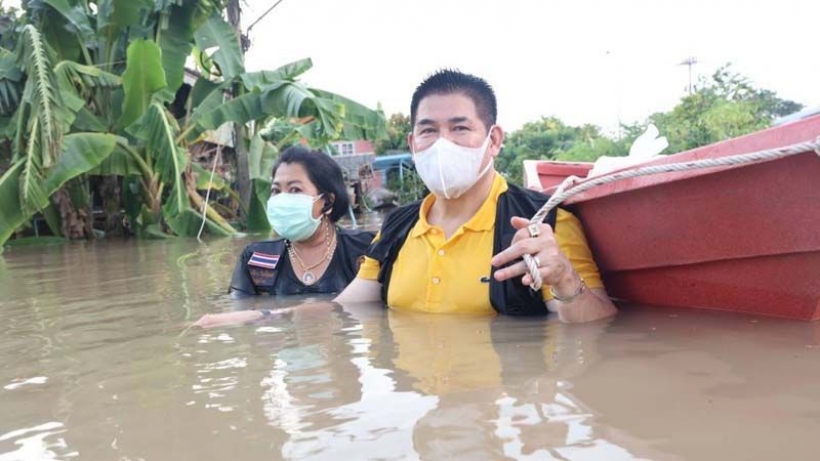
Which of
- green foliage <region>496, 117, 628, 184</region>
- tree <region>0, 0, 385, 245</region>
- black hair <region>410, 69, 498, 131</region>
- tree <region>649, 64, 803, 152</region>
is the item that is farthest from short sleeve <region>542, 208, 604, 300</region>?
green foliage <region>496, 117, 628, 184</region>

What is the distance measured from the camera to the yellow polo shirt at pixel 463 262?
2.67m

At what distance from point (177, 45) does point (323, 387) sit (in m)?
9.50

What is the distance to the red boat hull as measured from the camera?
2074 mm

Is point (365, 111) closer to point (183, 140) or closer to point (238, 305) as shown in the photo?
point (183, 140)

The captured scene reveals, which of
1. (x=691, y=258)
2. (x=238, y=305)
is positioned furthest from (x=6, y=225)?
(x=691, y=258)

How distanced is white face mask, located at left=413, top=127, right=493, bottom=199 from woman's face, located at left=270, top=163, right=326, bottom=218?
137cm

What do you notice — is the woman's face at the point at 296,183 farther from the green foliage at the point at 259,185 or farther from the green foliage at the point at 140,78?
the green foliage at the point at 259,185

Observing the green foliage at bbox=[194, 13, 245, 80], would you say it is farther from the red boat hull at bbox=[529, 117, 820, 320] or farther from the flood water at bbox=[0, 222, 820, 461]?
the red boat hull at bbox=[529, 117, 820, 320]

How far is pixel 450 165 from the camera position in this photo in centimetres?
275

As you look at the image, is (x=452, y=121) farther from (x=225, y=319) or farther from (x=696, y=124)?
(x=696, y=124)

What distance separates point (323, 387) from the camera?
1912mm

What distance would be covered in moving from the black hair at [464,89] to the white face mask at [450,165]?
0.15m

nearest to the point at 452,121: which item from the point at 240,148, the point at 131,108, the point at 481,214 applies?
the point at 481,214

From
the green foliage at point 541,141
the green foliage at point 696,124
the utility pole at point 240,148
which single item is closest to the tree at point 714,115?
the green foliage at point 696,124
